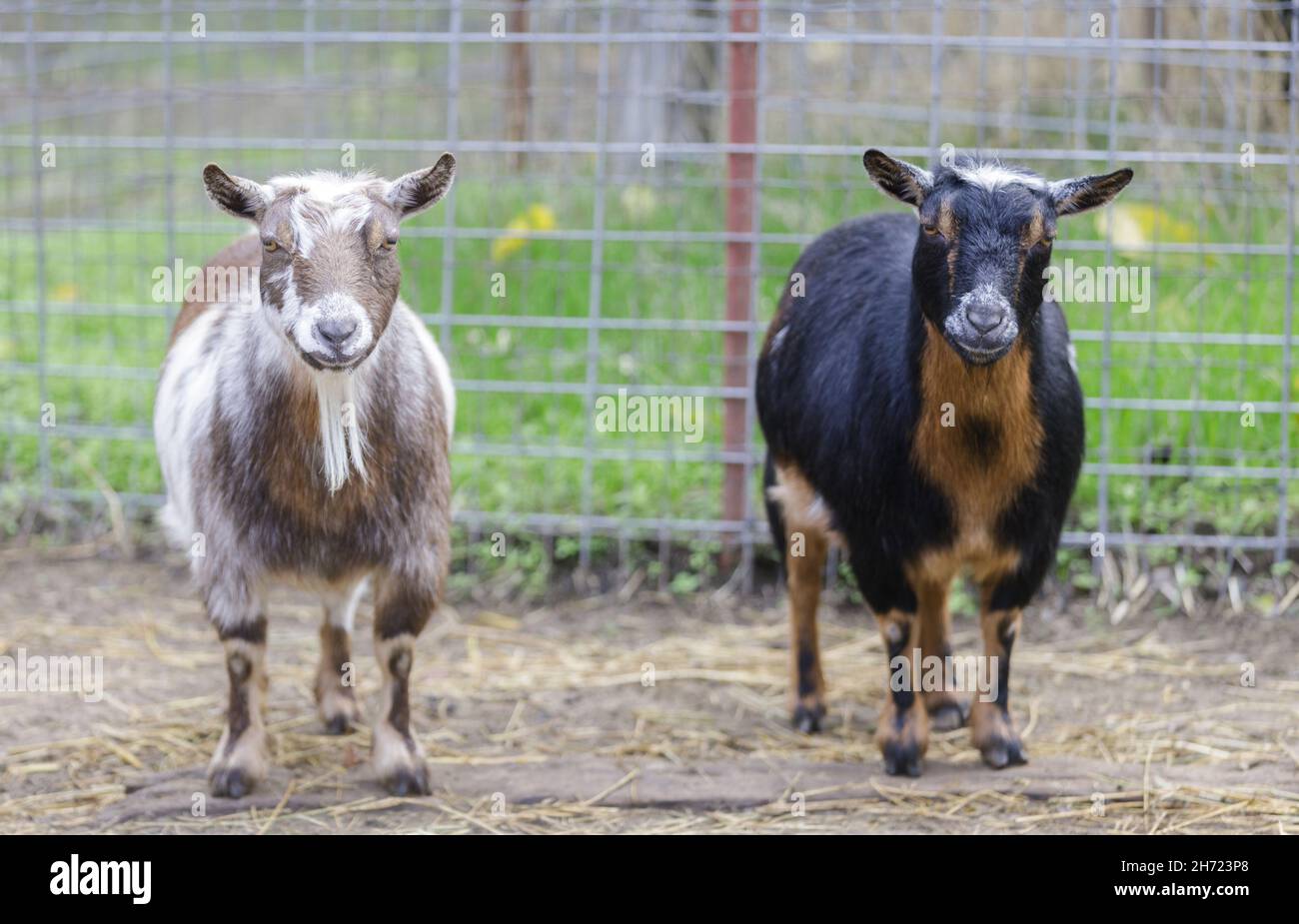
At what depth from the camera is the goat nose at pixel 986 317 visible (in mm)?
4102

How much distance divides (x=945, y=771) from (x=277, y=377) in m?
2.39

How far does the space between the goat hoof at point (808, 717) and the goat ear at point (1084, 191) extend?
1958 mm

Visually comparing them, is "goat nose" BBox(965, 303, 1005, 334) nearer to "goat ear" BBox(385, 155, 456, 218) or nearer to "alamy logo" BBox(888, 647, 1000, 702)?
"alamy logo" BBox(888, 647, 1000, 702)

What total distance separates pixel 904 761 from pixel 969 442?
1061 mm

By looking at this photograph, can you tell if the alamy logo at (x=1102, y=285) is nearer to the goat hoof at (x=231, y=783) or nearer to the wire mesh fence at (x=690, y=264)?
the wire mesh fence at (x=690, y=264)

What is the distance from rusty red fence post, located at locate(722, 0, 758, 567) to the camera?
21.0ft

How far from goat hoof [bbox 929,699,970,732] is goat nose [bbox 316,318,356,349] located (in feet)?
8.32

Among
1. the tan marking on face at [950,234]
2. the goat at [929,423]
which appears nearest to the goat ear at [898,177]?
the goat at [929,423]

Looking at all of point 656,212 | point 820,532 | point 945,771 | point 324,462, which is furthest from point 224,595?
point 656,212

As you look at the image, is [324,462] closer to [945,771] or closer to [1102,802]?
[945,771]

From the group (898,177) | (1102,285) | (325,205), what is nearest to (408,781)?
(325,205)

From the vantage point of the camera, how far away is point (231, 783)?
15.4 feet

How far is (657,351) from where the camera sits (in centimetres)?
729

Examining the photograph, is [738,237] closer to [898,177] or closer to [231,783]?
[898,177]
